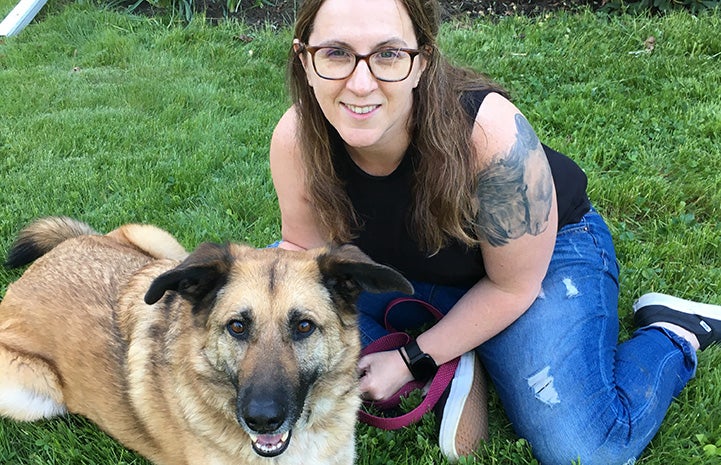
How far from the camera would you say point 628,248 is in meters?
3.69

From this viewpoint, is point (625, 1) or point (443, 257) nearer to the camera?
point (443, 257)

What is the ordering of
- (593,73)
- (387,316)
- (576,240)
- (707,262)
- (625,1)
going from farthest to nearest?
(625,1) < (593,73) < (707,262) < (387,316) < (576,240)

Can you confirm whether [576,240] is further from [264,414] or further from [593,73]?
[593,73]

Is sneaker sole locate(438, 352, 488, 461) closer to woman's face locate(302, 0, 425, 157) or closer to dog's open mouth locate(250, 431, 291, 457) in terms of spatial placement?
dog's open mouth locate(250, 431, 291, 457)

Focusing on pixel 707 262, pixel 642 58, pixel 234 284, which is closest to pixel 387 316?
pixel 234 284

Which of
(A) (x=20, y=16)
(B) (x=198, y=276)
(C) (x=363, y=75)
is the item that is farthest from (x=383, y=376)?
(A) (x=20, y=16)

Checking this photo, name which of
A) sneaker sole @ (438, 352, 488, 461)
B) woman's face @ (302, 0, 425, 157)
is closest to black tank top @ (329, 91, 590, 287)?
woman's face @ (302, 0, 425, 157)

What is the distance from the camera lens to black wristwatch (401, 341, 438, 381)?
2.91 metres

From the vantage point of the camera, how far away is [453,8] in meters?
6.87

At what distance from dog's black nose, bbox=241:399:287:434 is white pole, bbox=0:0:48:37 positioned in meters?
7.26

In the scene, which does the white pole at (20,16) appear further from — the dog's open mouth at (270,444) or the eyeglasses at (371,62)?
the dog's open mouth at (270,444)

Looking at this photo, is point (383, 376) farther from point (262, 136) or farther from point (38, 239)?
point (262, 136)

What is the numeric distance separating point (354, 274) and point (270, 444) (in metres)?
0.72

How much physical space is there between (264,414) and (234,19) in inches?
244
